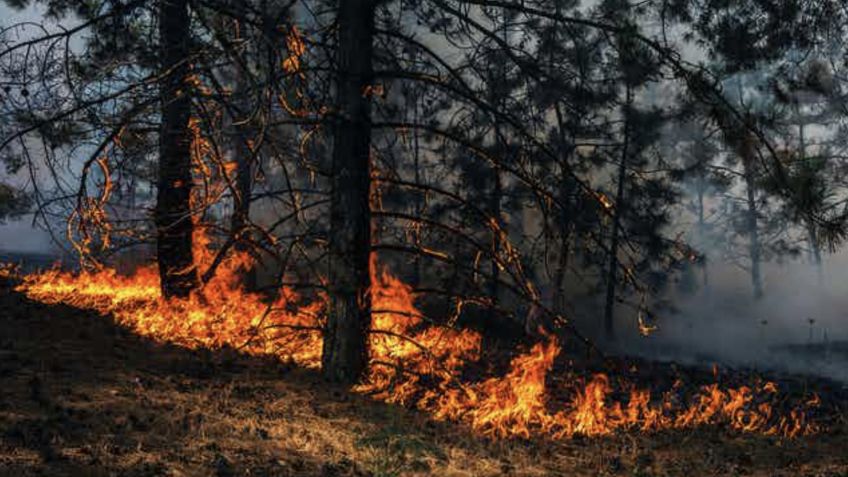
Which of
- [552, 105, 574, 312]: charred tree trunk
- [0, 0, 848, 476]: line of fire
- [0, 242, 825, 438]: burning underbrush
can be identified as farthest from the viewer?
[0, 242, 825, 438]: burning underbrush

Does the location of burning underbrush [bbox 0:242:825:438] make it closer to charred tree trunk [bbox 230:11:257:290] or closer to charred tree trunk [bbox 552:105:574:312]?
charred tree trunk [bbox 230:11:257:290]

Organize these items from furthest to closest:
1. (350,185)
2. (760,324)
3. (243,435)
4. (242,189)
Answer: (760,324)
(242,189)
(350,185)
(243,435)

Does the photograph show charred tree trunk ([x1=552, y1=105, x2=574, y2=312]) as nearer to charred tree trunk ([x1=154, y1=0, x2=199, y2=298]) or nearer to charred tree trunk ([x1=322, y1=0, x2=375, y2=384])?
charred tree trunk ([x1=322, y1=0, x2=375, y2=384])

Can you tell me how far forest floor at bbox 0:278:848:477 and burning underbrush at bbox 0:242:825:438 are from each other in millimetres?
434

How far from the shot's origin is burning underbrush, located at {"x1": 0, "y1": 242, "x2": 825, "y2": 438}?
7875 mm

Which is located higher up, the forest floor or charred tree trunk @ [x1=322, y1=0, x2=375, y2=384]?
charred tree trunk @ [x1=322, y1=0, x2=375, y2=384]

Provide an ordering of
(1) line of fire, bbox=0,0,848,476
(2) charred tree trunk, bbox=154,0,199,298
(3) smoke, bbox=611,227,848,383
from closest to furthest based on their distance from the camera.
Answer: (1) line of fire, bbox=0,0,848,476 → (2) charred tree trunk, bbox=154,0,199,298 → (3) smoke, bbox=611,227,848,383

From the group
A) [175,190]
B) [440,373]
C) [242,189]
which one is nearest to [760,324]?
[242,189]

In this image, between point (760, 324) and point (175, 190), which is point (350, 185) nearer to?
point (175, 190)

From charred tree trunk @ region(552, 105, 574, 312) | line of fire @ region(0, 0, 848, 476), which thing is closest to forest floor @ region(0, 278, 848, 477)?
line of fire @ region(0, 0, 848, 476)

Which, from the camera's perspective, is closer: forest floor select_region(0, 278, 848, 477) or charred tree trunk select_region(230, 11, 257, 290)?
forest floor select_region(0, 278, 848, 477)

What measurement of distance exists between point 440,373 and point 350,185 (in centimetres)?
269

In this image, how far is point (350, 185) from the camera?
790 cm

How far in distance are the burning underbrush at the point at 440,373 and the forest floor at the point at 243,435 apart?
43cm
